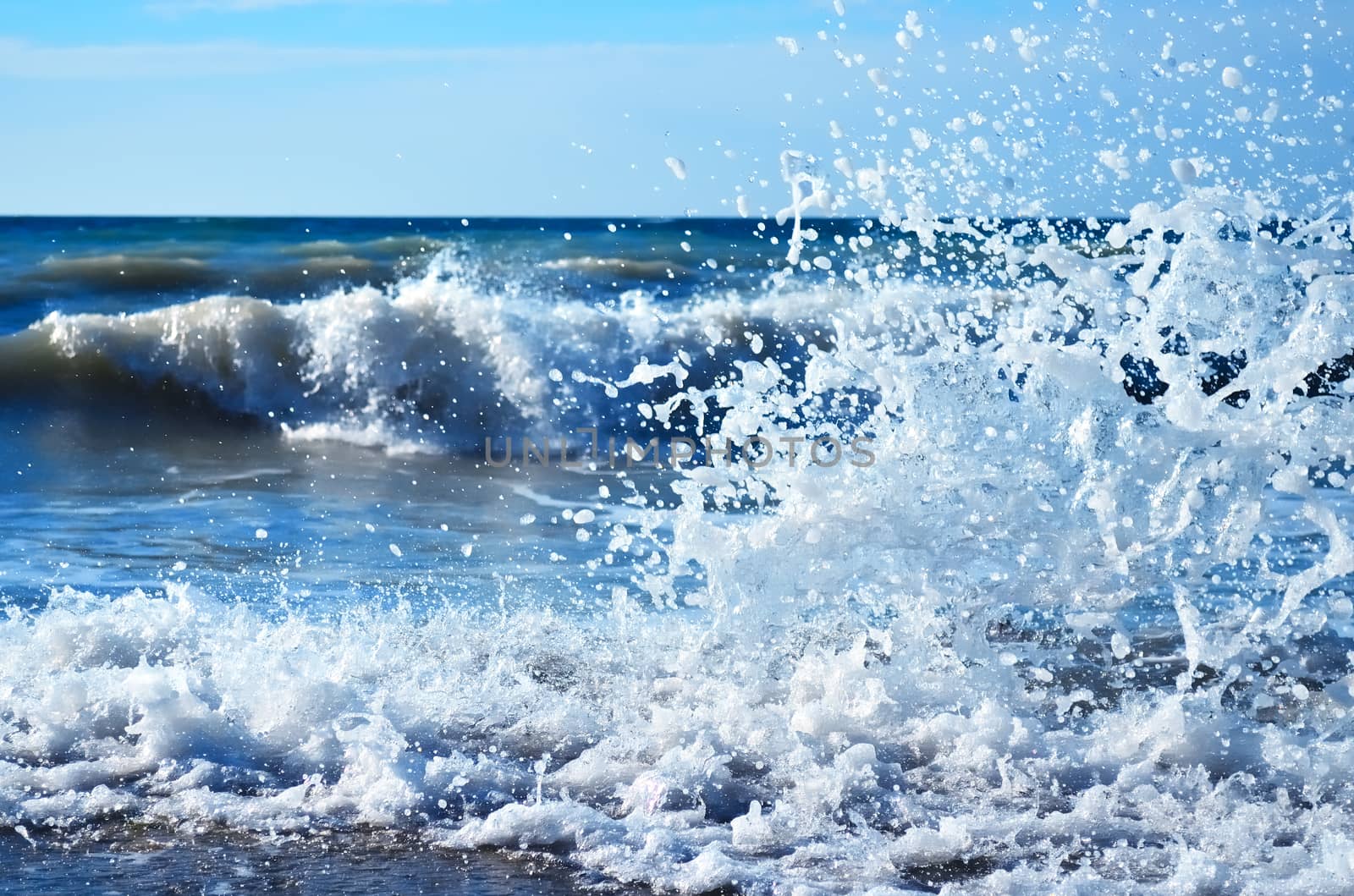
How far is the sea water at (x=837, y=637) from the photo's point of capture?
3070 millimetres

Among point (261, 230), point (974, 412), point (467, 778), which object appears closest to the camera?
point (467, 778)

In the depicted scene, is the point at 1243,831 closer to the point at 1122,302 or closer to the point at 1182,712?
the point at 1182,712

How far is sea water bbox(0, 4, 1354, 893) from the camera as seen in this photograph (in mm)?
3070

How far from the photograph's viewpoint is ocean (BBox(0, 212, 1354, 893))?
119 inches

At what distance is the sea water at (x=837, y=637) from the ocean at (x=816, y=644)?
14 millimetres

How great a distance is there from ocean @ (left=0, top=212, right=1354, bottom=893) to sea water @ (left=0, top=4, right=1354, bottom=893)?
0.01m

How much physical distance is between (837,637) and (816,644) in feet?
0.45

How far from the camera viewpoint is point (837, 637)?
4547mm

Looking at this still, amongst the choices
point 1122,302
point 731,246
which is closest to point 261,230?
point 731,246

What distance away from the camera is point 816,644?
4438 millimetres

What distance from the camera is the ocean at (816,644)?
3.03 m

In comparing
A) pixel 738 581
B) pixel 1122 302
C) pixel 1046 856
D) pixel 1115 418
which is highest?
pixel 1122 302

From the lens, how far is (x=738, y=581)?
14.0ft

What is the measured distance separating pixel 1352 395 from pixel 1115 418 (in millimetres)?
725
